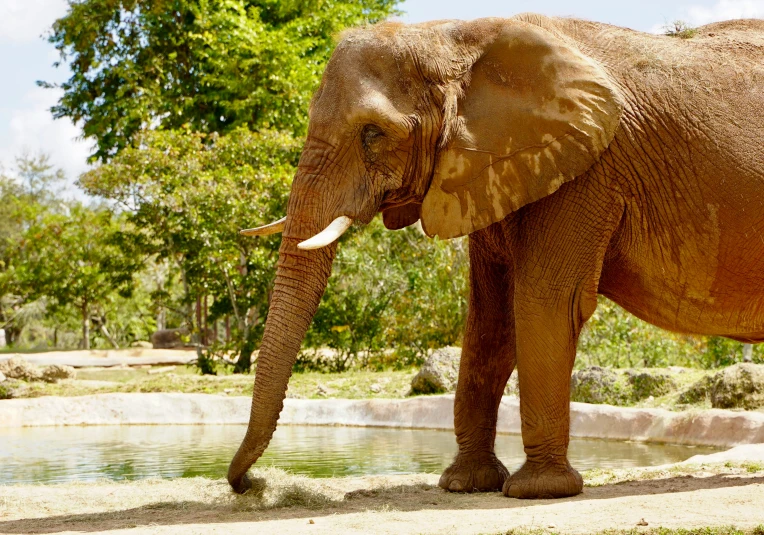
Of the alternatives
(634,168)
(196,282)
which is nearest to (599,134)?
(634,168)

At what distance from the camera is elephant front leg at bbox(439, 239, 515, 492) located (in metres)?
7.63

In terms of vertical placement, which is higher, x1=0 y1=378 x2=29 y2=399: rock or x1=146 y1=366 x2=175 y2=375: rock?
x1=146 y1=366 x2=175 y2=375: rock

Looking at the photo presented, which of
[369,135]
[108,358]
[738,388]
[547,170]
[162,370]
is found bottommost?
Answer: [162,370]

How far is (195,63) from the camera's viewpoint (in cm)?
2811

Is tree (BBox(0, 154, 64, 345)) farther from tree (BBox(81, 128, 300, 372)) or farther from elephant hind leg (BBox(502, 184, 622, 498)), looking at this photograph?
elephant hind leg (BBox(502, 184, 622, 498))

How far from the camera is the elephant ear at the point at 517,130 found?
6.63 meters

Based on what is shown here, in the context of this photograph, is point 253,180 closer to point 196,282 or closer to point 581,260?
point 196,282

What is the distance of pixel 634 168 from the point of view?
683 centimetres

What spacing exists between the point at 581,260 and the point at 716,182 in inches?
39.7

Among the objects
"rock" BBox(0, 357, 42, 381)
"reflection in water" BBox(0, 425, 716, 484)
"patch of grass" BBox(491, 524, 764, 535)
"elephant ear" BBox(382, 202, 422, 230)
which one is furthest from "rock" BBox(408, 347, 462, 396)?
"patch of grass" BBox(491, 524, 764, 535)

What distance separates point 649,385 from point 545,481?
661 centimetres

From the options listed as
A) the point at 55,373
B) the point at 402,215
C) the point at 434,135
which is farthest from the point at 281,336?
the point at 55,373

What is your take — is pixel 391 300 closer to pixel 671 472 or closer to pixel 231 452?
pixel 231 452

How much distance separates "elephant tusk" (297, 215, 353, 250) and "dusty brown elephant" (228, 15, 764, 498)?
1.7 inches
